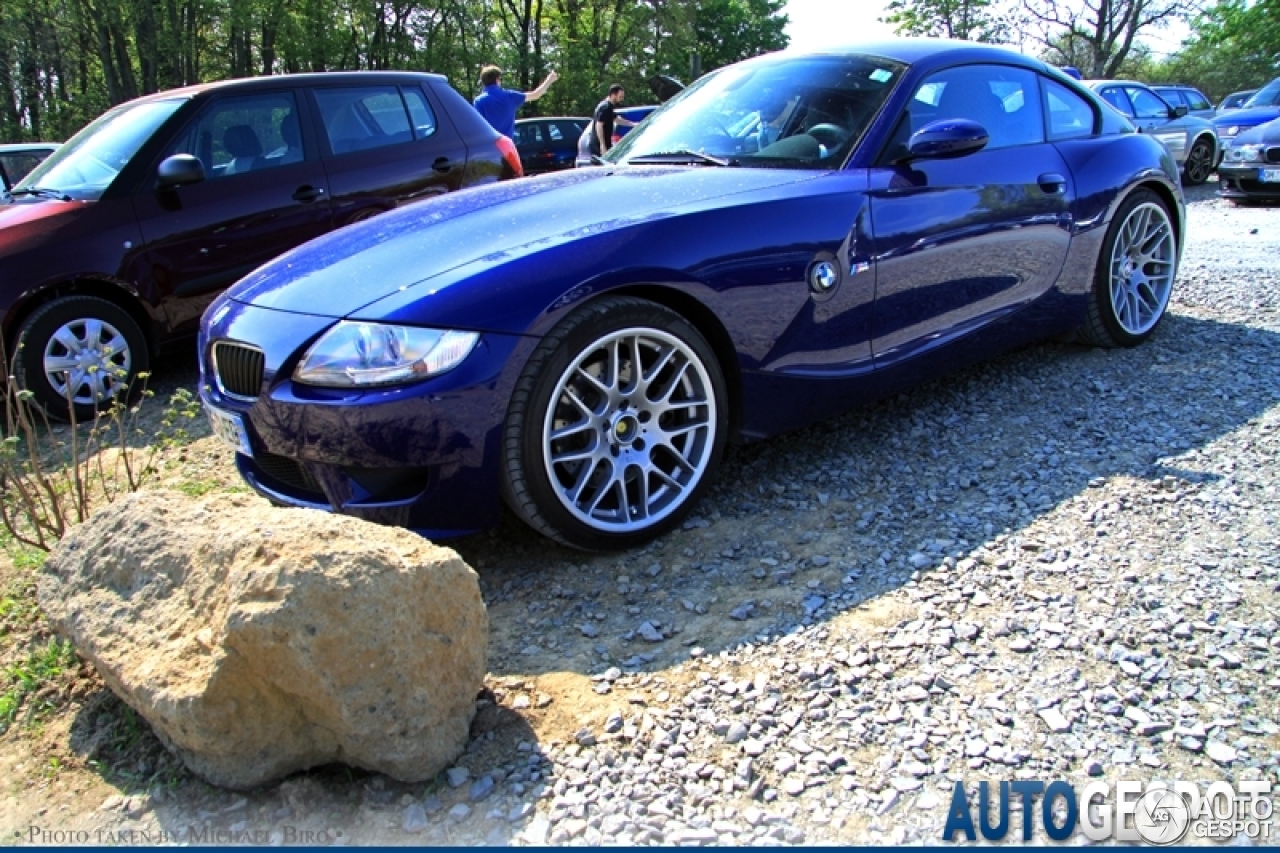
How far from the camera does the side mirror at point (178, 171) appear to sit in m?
5.17

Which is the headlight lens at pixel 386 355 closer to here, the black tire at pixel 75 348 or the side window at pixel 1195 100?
the black tire at pixel 75 348

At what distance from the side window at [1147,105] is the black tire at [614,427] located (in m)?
13.2

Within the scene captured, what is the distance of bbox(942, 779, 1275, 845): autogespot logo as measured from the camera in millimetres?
1888

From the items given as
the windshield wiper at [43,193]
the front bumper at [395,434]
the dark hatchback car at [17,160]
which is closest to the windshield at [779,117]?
the front bumper at [395,434]

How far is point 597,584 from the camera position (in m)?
2.96

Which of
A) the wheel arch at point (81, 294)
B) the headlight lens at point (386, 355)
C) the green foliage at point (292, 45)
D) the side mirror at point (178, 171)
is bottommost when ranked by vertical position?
the wheel arch at point (81, 294)

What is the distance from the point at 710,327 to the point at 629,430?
46cm

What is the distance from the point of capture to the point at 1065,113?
4566 mm

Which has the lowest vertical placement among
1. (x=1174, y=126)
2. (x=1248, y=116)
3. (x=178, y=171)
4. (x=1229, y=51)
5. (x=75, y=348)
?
(x=75, y=348)

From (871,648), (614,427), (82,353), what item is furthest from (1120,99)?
(871,648)

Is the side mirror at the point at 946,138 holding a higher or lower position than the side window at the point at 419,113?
lower

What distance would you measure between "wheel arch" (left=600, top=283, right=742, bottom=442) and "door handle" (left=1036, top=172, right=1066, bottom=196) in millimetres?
1880

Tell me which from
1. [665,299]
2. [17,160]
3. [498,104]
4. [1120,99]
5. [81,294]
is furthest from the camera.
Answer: [1120,99]

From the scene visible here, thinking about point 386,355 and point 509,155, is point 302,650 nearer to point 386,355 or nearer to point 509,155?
point 386,355
